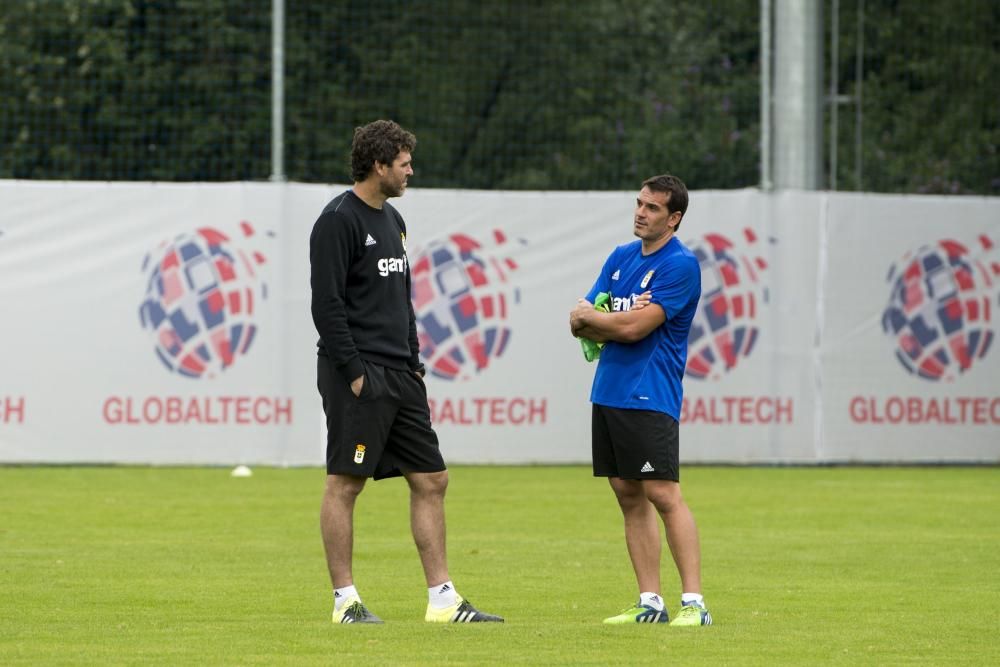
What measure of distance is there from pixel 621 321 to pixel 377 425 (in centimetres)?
113

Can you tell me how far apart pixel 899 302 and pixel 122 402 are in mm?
7500

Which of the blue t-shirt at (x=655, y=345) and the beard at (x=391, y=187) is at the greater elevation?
the beard at (x=391, y=187)

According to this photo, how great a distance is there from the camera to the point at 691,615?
8.57 m

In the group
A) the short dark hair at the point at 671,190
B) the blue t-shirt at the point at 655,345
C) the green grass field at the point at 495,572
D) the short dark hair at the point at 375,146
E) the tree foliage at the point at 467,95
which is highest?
the tree foliage at the point at 467,95

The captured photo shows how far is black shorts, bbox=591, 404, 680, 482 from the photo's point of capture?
8.69 m

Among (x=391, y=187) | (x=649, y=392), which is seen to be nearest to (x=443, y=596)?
(x=649, y=392)

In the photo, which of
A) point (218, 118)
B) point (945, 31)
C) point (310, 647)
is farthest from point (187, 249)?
point (310, 647)

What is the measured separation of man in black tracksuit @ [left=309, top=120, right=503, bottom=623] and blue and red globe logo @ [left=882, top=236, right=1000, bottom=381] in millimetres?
11684

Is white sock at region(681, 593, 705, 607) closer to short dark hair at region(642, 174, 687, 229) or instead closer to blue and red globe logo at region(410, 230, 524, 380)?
short dark hair at region(642, 174, 687, 229)

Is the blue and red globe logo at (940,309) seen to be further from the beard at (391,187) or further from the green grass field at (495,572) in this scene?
the beard at (391,187)

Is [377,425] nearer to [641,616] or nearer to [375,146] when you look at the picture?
[375,146]

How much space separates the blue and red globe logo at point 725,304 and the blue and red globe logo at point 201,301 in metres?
4.13

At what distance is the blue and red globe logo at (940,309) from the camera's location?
19.8m

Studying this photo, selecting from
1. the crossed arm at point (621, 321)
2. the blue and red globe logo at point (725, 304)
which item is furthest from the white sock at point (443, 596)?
the blue and red globe logo at point (725, 304)
